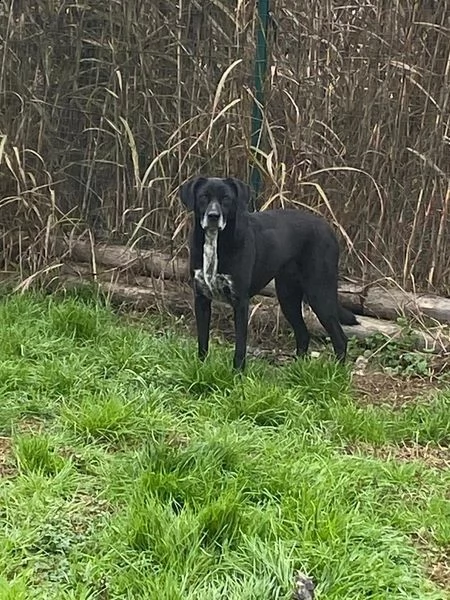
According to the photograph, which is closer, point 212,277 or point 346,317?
point 212,277

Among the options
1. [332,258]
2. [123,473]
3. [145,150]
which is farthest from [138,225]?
[123,473]

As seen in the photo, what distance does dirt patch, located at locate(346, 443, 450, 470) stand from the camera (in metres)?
3.43

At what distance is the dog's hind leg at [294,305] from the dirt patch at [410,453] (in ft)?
4.01

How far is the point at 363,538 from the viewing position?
2.65 m

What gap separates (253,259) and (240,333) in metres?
0.35

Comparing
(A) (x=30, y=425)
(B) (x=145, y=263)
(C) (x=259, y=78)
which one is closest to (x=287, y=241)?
(C) (x=259, y=78)

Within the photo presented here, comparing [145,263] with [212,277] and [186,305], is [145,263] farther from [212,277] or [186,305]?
[212,277]

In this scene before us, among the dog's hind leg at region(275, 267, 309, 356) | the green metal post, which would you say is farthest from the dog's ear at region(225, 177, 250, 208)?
the green metal post

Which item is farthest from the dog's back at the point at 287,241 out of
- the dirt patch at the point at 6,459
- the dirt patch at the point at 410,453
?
the dirt patch at the point at 6,459

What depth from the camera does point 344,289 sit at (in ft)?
17.0

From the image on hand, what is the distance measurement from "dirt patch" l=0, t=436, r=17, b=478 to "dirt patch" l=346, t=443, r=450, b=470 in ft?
4.05

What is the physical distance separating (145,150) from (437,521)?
3324 millimetres

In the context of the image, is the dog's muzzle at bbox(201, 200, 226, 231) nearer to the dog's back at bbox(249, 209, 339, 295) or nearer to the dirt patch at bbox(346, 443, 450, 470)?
the dog's back at bbox(249, 209, 339, 295)

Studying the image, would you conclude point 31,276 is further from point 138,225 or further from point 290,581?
point 290,581
